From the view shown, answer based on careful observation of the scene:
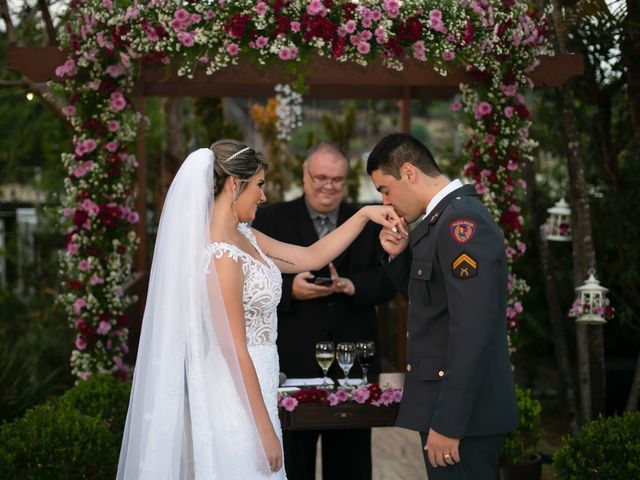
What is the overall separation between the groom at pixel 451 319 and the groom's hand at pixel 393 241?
0.31 metres

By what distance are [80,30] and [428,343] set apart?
3.35 metres

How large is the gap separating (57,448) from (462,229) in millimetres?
2411

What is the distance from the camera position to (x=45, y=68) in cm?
596

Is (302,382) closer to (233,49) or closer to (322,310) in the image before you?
(322,310)

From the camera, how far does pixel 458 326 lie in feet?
11.0

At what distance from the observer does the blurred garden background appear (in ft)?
15.8

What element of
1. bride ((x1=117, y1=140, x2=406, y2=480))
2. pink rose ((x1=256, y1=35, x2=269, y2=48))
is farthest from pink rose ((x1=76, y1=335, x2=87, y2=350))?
bride ((x1=117, y1=140, x2=406, y2=480))

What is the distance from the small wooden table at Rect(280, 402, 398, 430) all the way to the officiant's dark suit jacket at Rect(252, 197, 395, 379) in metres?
0.62

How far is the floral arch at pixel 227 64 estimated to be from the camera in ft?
18.2

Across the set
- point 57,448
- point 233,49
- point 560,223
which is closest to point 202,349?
point 57,448

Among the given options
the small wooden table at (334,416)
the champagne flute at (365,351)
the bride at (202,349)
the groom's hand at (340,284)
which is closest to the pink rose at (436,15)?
the groom's hand at (340,284)

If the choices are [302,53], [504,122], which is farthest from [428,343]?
[504,122]

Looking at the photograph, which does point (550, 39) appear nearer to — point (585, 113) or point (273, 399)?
point (585, 113)

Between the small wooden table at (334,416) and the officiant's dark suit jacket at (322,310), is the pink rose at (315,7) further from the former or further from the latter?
the small wooden table at (334,416)
